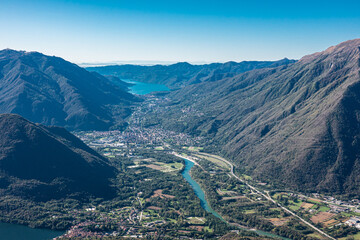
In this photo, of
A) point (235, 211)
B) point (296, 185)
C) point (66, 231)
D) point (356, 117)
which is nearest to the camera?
point (66, 231)

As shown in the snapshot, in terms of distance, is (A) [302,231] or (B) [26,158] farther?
(B) [26,158]

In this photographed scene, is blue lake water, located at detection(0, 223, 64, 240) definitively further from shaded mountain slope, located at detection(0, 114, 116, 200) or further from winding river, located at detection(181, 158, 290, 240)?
winding river, located at detection(181, 158, 290, 240)

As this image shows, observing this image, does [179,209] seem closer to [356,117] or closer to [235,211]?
[235,211]

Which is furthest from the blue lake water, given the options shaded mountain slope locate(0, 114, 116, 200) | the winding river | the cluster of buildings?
the cluster of buildings

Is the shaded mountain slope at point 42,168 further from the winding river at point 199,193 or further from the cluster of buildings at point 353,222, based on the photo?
the cluster of buildings at point 353,222

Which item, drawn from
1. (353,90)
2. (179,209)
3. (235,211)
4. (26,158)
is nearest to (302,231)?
(235,211)
